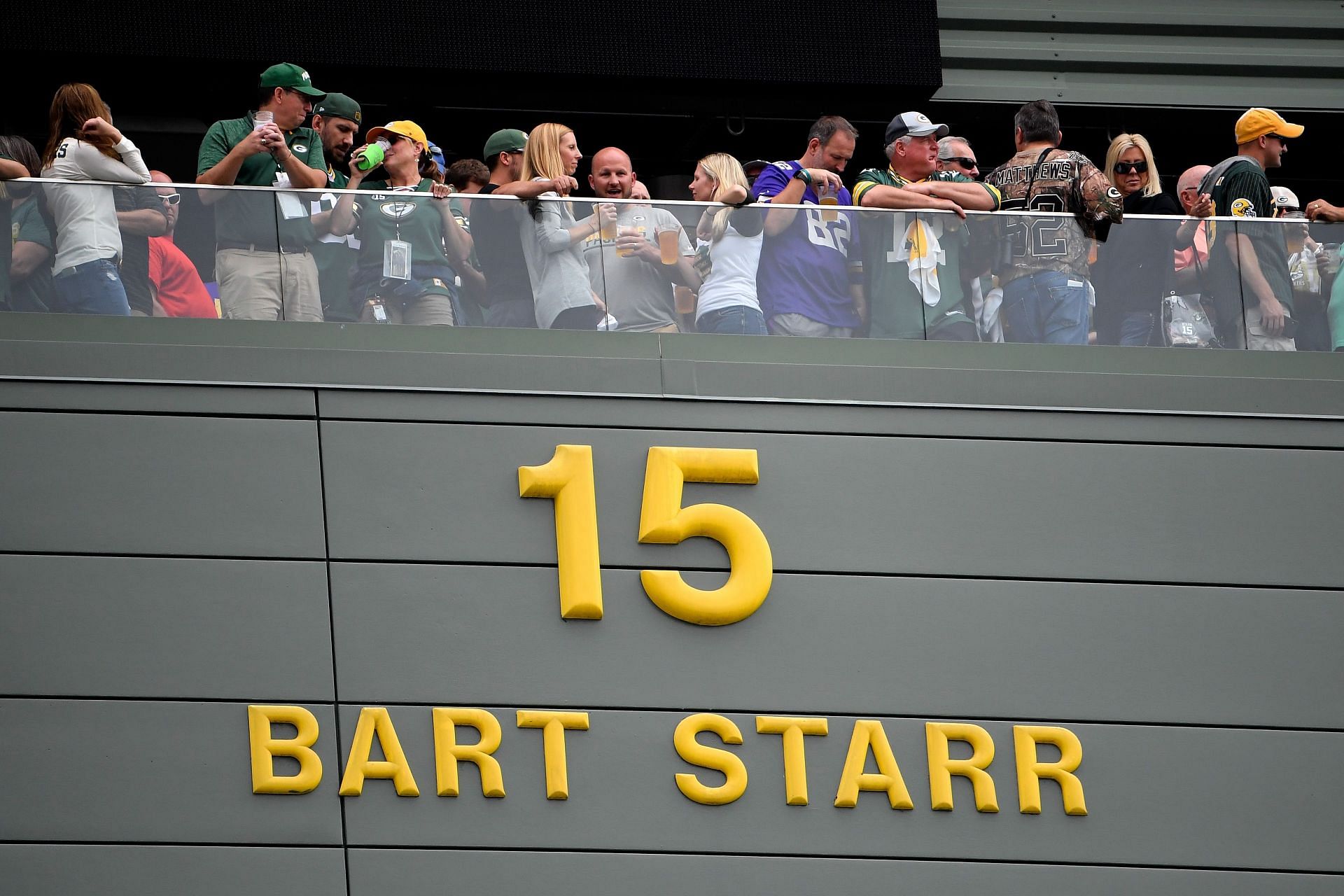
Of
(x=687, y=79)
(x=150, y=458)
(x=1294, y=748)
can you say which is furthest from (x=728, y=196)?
(x=687, y=79)

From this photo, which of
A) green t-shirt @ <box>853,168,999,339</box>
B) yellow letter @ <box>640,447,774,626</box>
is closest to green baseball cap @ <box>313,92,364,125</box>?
yellow letter @ <box>640,447,774,626</box>

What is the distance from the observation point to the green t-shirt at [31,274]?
7.44m

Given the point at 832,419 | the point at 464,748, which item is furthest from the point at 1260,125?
the point at 464,748

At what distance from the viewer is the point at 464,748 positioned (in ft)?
23.7

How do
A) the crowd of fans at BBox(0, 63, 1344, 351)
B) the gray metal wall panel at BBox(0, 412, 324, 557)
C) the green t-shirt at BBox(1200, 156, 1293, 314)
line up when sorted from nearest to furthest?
the gray metal wall panel at BBox(0, 412, 324, 557) → the crowd of fans at BBox(0, 63, 1344, 351) → the green t-shirt at BBox(1200, 156, 1293, 314)

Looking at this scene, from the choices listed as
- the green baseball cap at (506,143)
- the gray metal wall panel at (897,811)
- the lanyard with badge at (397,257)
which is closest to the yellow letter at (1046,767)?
the gray metal wall panel at (897,811)

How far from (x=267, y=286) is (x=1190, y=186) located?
190 inches

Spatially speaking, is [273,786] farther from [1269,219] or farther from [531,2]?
[531,2]

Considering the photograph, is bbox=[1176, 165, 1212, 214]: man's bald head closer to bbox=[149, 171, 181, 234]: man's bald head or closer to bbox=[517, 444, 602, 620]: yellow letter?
bbox=[517, 444, 602, 620]: yellow letter

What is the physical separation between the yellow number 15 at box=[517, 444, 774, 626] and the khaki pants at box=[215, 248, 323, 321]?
1201 mm

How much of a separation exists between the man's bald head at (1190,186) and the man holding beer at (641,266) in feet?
9.59

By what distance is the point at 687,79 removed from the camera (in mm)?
11953

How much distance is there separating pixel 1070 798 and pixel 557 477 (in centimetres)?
254

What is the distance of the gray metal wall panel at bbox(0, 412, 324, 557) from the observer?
7.31 metres
